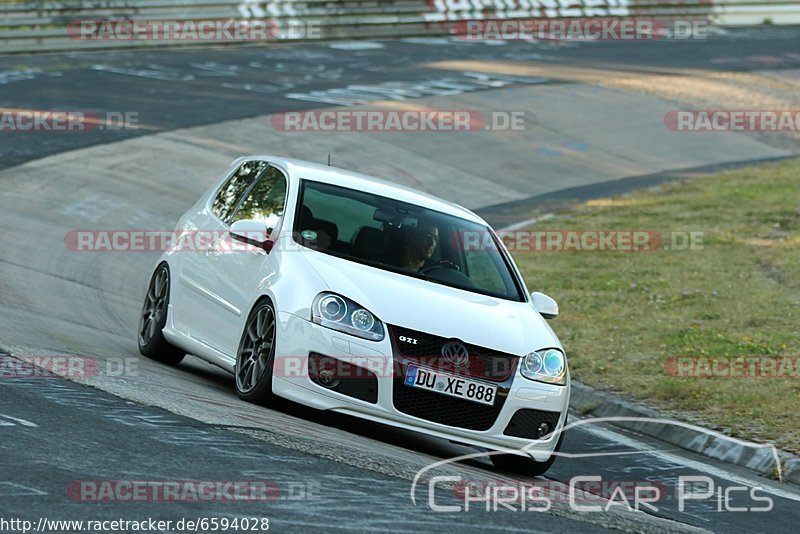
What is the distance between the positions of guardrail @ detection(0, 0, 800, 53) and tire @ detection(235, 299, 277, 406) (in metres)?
25.2

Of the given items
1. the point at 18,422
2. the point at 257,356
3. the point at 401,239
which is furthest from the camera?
the point at 401,239

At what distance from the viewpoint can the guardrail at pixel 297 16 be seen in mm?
32875

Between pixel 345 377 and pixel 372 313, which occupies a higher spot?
pixel 372 313

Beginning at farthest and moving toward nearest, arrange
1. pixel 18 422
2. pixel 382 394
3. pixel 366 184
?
1. pixel 366 184
2. pixel 382 394
3. pixel 18 422

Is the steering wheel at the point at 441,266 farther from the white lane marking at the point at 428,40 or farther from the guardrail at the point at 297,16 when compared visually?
the white lane marking at the point at 428,40

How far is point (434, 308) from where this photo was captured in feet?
27.2

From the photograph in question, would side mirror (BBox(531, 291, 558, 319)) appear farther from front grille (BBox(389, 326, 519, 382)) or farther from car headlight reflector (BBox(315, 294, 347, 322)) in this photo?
car headlight reflector (BBox(315, 294, 347, 322))

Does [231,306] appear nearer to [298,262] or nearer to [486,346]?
[298,262]

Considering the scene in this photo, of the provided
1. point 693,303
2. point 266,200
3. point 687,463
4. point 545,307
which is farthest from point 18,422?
point 693,303

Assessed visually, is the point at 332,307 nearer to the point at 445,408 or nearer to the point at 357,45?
the point at 445,408

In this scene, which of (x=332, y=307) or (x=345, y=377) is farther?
(x=332, y=307)

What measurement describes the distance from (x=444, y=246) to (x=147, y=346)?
2598 millimetres

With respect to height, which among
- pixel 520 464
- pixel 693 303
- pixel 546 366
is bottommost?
pixel 693 303

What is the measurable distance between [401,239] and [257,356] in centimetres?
134
